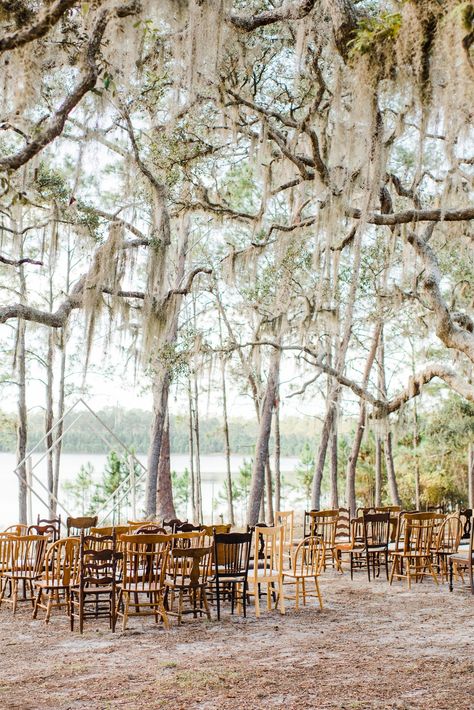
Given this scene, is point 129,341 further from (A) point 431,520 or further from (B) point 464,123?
(B) point 464,123

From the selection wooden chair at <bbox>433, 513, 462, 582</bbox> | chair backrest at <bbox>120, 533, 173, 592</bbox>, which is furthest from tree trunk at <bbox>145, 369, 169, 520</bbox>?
chair backrest at <bbox>120, 533, 173, 592</bbox>

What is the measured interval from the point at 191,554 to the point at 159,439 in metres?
9.57

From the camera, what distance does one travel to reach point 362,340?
20.6m

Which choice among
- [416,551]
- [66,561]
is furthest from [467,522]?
[66,561]

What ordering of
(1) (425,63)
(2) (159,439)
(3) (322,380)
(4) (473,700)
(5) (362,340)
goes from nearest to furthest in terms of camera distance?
1. (4) (473,700)
2. (1) (425,63)
3. (2) (159,439)
4. (5) (362,340)
5. (3) (322,380)

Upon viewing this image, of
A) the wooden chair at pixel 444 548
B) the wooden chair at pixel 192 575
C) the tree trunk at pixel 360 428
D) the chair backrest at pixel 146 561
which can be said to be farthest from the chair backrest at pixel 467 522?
the tree trunk at pixel 360 428

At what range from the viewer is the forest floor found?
4.60m

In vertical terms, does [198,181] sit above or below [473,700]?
above

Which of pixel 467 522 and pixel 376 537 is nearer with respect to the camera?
pixel 467 522

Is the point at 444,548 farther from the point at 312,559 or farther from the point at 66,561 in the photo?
the point at 66,561

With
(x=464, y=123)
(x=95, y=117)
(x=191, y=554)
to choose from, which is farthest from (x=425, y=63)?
(x=191, y=554)

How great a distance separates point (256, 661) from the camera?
18.3 feet

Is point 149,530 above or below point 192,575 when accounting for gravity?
above

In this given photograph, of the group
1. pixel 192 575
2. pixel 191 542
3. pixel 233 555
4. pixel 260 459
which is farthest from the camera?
pixel 260 459
